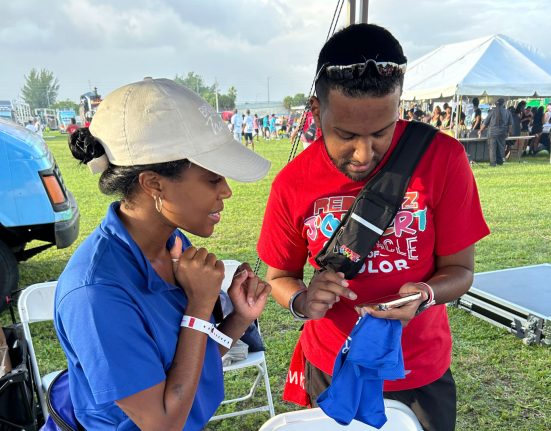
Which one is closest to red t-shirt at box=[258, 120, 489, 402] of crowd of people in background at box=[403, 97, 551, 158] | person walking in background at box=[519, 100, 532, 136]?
crowd of people in background at box=[403, 97, 551, 158]

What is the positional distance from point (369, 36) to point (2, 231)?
4.48m

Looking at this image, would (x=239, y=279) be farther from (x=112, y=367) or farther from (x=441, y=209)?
(x=441, y=209)

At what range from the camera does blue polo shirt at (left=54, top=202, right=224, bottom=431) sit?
3.25 feet

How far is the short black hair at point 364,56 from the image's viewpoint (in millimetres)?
1419

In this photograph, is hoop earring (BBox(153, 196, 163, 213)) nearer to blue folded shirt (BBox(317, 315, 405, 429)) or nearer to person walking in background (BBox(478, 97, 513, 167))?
blue folded shirt (BBox(317, 315, 405, 429))

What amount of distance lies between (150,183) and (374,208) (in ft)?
2.34

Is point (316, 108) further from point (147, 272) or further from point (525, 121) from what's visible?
point (525, 121)

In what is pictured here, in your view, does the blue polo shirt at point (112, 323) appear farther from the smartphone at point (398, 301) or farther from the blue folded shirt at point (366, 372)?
the smartphone at point (398, 301)

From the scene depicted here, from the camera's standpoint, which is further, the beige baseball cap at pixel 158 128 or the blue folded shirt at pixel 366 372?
the blue folded shirt at pixel 366 372

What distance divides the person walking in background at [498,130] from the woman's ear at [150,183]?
14136 millimetres

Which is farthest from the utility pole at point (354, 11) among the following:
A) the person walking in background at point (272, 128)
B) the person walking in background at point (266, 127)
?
the person walking in background at point (266, 127)

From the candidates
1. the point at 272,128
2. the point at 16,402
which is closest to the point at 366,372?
the point at 16,402

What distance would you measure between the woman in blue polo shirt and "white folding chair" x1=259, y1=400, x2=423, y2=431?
0.88 feet

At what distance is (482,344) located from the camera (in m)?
3.94
